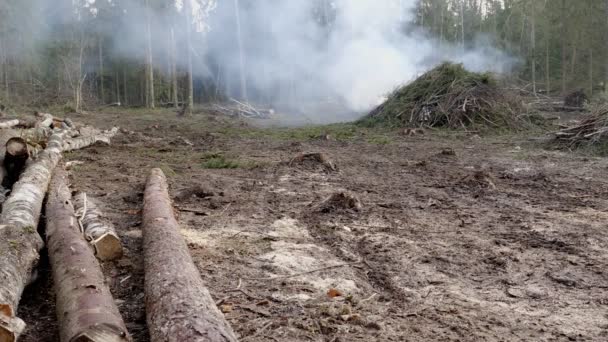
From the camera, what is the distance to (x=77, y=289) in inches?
120

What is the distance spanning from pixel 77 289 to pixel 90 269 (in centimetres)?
33

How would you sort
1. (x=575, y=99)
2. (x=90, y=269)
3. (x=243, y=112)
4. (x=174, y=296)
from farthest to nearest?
(x=243, y=112) → (x=575, y=99) → (x=90, y=269) → (x=174, y=296)

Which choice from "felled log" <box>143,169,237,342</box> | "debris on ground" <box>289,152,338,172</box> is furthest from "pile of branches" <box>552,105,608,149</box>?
"felled log" <box>143,169,237,342</box>

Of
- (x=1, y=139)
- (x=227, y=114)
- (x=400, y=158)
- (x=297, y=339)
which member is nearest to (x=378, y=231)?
(x=297, y=339)

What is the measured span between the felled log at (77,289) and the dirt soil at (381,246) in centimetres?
25

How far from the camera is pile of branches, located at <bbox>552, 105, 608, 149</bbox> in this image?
10.2m

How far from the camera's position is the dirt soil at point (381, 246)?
3211 mm

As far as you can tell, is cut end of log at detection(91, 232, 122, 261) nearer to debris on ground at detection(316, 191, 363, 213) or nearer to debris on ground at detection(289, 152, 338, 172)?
debris on ground at detection(316, 191, 363, 213)

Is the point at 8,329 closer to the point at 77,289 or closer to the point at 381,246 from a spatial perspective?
the point at 77,289

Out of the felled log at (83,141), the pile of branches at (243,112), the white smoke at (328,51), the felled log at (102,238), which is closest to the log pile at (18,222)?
the felled log at (102,238)

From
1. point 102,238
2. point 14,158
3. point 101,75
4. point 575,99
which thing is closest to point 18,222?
point 102,238

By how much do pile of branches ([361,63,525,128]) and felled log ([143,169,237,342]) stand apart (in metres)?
11.8

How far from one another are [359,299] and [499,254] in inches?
65.5

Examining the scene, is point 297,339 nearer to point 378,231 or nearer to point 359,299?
point 359,299
